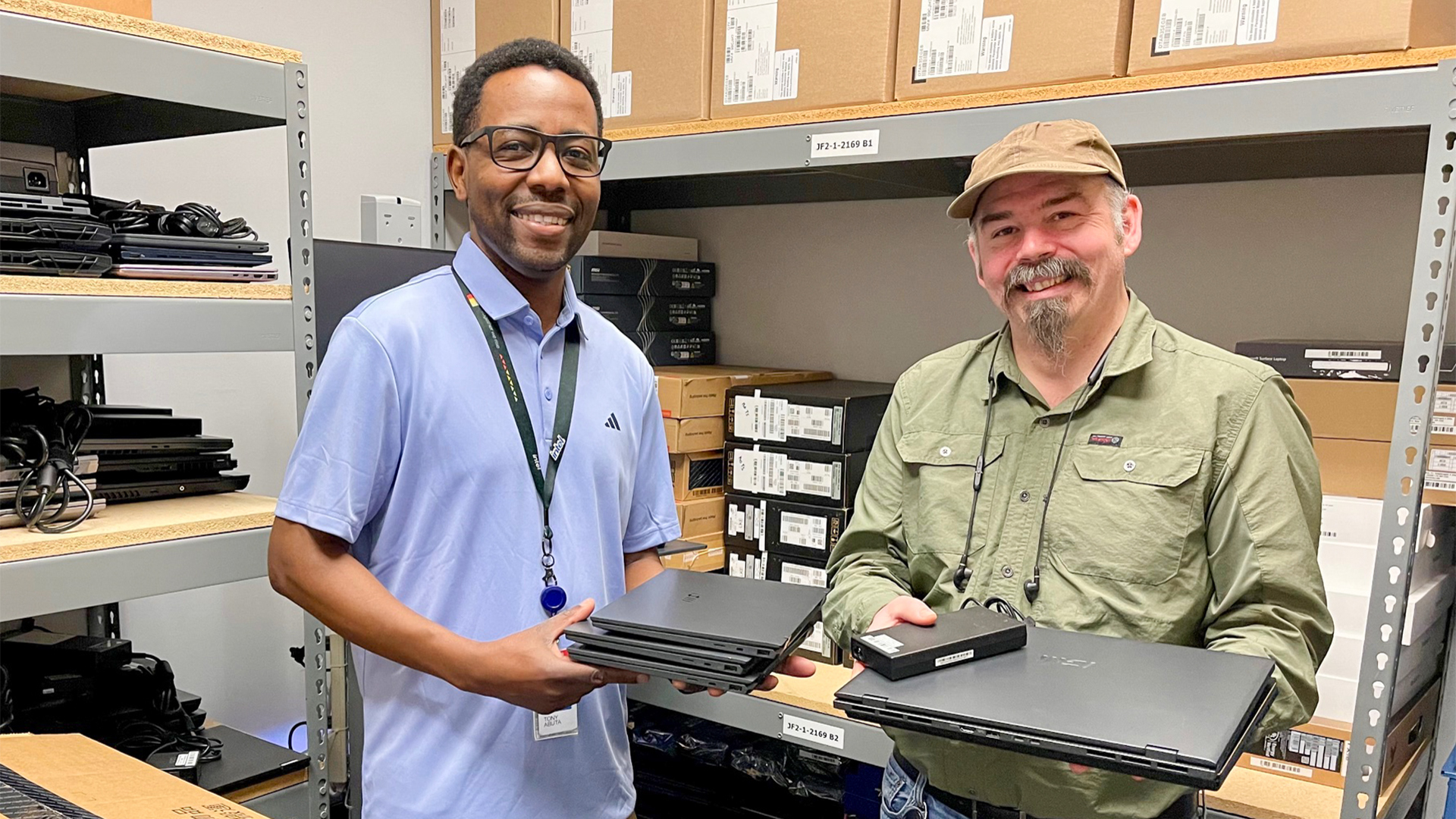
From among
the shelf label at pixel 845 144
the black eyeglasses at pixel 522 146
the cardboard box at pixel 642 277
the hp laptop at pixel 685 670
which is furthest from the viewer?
the cardboard box at pixel 642 277

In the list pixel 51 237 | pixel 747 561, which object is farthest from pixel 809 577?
pixel 51 237

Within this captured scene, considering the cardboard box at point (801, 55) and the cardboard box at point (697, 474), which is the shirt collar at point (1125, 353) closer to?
the cardboard box at point (801, 55)

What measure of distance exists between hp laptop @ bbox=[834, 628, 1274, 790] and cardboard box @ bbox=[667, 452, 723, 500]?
1175 mm

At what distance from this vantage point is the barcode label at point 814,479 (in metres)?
2.00

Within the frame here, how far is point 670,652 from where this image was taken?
0.97m

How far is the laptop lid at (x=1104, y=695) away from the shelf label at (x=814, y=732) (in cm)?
77

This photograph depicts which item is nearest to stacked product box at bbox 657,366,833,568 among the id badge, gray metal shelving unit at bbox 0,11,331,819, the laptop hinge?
gray metal shelving unit at bbox 0,11,331,819

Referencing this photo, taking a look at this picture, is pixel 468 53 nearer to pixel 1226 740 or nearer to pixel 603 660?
pixel 603 660

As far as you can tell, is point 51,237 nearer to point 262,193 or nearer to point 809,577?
point 262,193

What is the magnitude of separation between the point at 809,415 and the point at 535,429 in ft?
3.03

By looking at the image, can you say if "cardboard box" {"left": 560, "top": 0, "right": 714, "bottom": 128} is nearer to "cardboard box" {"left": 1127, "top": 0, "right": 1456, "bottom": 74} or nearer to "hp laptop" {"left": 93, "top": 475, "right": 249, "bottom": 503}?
"cardboard box" {"left": 1127, "top": 0, "right": 1456, "bottom": 74}

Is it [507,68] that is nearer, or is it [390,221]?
[507,68]

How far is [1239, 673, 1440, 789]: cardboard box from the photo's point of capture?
145 cm

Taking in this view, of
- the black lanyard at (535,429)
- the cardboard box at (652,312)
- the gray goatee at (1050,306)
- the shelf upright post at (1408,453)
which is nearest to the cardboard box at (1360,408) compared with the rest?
the shelf upright post at (1408,453)
